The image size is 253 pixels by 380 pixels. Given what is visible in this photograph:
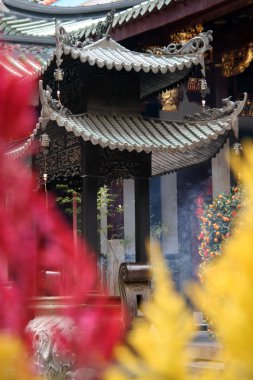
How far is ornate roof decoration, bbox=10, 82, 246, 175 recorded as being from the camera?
286 inches

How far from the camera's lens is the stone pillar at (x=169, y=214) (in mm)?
12391

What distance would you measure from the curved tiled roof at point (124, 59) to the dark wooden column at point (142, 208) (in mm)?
917

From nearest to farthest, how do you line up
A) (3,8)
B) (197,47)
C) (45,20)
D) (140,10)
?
(197,47) → (140,10) → (3,8) → (45,20)

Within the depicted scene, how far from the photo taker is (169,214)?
12547 mm

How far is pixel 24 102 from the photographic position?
2.69 feet

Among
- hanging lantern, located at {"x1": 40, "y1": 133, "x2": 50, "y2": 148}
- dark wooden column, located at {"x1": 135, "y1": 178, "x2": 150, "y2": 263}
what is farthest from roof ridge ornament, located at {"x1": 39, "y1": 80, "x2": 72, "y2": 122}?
dark wooden column, located at {"x1": 135, "y1": 178, "x2": 150, "y2": 263}

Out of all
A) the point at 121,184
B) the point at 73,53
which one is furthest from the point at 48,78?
the point at 121,184

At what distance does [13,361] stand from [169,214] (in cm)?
1178

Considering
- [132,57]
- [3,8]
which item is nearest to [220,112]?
[132,57]

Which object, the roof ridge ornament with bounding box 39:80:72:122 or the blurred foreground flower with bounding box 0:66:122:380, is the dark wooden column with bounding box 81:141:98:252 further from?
the blurred foreground flower with bounding box 0:66:122:380

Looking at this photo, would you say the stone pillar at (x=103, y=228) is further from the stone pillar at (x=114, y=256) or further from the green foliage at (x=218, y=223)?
the green foliage at (x=218, y=223)

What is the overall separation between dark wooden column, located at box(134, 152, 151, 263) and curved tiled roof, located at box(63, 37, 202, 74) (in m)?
0.92

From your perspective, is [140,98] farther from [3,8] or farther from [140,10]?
[3,8]

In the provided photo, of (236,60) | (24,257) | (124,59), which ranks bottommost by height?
(24,257)
